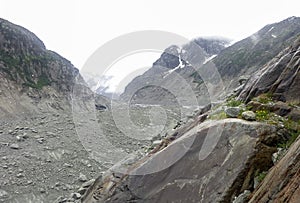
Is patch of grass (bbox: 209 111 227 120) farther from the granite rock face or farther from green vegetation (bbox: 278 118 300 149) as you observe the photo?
green vegetation (bbox: 278 118 300 149)

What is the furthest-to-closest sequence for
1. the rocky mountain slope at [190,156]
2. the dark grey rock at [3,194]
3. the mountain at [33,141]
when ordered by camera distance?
1. the mountain at [33,141]
2. the dark grey rock at [3,194]
3. the rocky mountain slope at [190,156]

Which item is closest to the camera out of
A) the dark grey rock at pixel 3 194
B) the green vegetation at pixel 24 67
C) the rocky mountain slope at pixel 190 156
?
the rocky mountain slope at pixel 190 156

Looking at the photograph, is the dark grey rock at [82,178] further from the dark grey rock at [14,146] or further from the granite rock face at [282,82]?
the granite rock face at [282,82]

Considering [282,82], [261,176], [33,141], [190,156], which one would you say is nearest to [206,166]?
[190,156]

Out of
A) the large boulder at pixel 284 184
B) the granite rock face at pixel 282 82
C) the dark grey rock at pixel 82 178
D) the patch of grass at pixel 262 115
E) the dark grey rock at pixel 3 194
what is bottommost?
the dark grey rock at pixel 82 178

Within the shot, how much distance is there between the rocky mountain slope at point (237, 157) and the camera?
8758 millimetres

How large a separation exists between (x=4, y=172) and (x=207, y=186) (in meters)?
15.6

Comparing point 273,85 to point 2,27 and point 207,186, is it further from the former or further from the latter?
point 2,27

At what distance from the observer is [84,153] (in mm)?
26844

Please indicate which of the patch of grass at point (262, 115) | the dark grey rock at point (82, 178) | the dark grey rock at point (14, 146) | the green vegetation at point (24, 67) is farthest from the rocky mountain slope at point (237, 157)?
the green vegetation at point (24, 67)

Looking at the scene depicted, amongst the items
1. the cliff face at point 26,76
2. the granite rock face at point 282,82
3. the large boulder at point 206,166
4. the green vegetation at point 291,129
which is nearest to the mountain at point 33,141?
the cliff face at point 26,76

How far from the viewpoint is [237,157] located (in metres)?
9.85

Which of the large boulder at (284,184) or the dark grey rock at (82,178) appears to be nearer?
the large boulder at (284,184)

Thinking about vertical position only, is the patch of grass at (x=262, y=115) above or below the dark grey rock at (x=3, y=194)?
above
